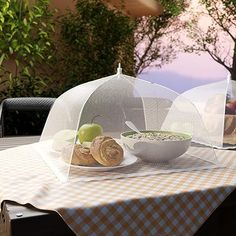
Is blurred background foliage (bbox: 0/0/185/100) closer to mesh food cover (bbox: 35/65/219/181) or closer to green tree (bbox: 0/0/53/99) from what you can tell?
green tree (bbox: 0/0/53/99)

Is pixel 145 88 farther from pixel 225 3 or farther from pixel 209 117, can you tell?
pixel 225 3

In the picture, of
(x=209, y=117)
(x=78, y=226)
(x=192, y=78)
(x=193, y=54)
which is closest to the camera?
(x=78, y=226)

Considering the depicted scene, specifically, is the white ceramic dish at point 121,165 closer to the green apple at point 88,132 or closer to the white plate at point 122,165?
the white plate at point 122,165

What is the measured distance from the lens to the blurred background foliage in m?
3.46

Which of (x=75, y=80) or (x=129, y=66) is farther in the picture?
(x=129, y=66)

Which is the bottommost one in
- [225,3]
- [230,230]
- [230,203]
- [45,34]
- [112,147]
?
[230,230]

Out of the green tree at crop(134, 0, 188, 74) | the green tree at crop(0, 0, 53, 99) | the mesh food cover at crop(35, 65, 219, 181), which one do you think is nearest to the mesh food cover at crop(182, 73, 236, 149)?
the mesh food cover at crop(35, 65, 219, 181)

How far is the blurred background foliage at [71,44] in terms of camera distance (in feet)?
11.3

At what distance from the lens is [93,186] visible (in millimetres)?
900

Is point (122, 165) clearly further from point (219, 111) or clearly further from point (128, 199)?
point (219, 111)

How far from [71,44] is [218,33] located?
1729 mm

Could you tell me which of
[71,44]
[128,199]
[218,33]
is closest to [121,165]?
[128,199]

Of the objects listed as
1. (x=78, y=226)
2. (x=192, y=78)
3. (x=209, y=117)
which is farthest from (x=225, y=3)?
(x=78, y=226)

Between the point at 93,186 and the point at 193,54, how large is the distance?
3720 millimetres
